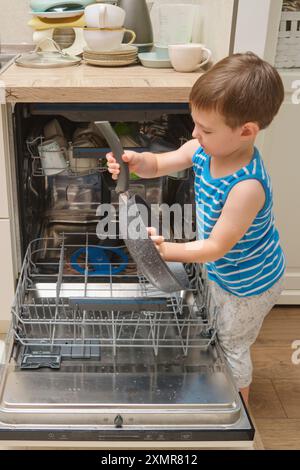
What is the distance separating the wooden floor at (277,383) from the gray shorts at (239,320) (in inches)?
8.3

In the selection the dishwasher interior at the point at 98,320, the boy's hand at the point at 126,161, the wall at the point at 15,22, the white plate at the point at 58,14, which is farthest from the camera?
the wall at the point at 15,22

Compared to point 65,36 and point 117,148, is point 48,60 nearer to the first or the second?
point 65,36

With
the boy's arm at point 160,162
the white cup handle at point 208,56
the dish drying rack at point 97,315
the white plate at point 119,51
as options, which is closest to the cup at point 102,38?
the white plate at point 119,51

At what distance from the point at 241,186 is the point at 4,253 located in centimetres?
68

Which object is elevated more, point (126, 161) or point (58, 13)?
point (58, 13)

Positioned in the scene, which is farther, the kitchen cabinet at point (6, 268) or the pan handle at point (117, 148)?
the kitchen cabinet at point (6, 268)

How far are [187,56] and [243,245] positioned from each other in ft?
1.84

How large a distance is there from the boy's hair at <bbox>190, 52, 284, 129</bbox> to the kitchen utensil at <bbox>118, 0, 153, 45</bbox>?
74 centimetres

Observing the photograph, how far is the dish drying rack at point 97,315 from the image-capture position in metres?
1.05

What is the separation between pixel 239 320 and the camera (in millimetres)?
1114

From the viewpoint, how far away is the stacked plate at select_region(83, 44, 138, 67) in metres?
1.42

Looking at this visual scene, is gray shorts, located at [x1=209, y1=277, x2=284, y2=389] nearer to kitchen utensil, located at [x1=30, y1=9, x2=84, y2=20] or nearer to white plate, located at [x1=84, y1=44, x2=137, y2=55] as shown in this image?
white plate, located at [x1=84, y1=44, x2=137, y2=55]

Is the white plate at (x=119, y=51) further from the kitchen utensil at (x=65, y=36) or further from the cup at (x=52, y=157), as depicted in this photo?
the cup at (x=52, y=157)

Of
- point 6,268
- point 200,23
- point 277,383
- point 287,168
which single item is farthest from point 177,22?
point 277,383
